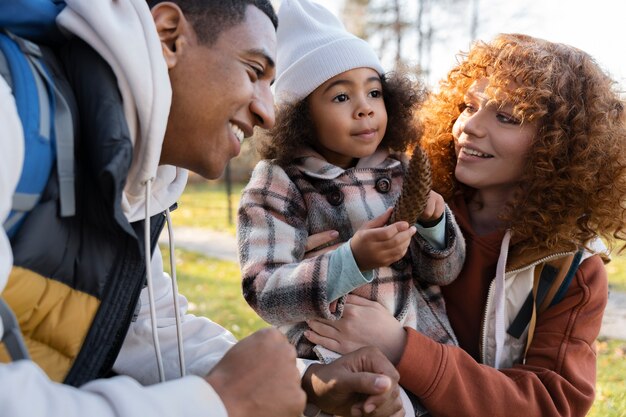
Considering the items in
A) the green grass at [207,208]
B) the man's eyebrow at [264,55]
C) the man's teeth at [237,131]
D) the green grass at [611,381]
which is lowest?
the green grass at [207,208]

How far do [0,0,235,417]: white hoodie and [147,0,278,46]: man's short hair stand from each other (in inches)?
10.4

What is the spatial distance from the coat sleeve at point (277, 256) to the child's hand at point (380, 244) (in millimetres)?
149

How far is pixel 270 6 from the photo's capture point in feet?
7.42

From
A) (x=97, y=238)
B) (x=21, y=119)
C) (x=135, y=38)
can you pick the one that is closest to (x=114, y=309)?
(x=97, y=238)

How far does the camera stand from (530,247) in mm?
2744

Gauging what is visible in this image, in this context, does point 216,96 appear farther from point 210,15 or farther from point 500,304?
point 500,304

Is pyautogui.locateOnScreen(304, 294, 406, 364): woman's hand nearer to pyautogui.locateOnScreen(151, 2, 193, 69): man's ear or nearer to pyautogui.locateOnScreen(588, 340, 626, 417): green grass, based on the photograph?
pyautogui.locateOnScreen(151, 2, 193, 69): man's ear

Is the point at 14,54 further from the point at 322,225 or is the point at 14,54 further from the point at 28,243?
the point at 322,225

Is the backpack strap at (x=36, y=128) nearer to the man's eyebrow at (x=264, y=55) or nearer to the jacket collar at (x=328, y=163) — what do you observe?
the man's eyebrow at (x=264, y=55)

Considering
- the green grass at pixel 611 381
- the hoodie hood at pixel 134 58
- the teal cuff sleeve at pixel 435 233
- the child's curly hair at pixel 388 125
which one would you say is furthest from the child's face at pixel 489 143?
the green grass at pixel 611 381

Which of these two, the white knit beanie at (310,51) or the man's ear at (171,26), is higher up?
the man's ear at (171,26)

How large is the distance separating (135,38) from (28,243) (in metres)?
0.57

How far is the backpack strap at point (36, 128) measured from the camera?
4.90ft

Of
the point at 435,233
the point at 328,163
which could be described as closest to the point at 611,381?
the point at 435,233
